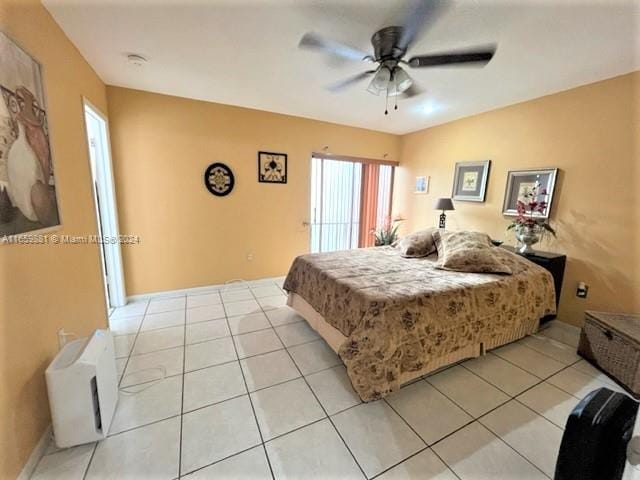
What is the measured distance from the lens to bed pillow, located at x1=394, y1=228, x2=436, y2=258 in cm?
300

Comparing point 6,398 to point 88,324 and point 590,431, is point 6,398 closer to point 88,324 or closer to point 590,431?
point 88,324

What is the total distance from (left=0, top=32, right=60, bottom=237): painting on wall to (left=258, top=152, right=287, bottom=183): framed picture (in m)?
2.25

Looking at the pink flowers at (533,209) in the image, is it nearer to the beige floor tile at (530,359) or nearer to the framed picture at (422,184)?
the beige floor tile at (530,359)

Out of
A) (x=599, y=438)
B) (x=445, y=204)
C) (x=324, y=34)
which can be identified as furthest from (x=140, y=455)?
(x=445, y=204)

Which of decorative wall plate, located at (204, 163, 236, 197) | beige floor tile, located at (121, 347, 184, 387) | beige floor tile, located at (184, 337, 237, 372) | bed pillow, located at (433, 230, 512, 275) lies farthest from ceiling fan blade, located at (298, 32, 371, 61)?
beige floor tile, located at (121, 347, 184, 387)

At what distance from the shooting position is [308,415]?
5.19ft

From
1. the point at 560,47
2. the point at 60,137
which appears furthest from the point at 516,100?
the point at 60,137

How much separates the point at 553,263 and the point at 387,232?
7.40 feet

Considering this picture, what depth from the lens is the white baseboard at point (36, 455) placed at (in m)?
1.19

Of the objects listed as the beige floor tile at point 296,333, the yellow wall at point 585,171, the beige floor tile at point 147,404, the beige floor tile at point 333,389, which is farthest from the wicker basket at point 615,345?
the beige floor tile at point 147,404

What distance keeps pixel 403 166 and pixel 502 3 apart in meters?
3.20

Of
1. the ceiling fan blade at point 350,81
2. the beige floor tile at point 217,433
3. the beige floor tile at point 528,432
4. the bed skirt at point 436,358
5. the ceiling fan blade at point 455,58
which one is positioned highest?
the ceiling fan blade at point 350,81

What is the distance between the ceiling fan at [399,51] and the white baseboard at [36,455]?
262cm

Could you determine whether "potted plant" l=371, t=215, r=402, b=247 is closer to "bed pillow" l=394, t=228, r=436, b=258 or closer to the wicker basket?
"bed pillow" l=394, t=228, r=436, b=258
